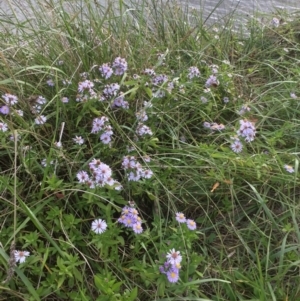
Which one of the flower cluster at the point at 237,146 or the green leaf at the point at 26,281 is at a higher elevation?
the green leaf at the point at 26,281

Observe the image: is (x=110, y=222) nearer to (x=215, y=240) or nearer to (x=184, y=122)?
(x=215, y=240)

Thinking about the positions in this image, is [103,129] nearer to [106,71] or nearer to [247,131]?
[106,71]

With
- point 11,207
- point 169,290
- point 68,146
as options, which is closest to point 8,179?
point 11,207

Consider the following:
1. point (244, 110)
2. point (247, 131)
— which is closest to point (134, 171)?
point (247, 131)

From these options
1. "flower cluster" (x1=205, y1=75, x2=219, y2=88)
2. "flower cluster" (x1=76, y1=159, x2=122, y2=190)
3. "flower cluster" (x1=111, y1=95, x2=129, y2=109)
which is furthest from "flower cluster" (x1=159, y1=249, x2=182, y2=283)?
"flower cluster" (x1=205, y1=75, x2=219, y2=88)

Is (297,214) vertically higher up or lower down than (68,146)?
lower down

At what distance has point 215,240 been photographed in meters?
1.61

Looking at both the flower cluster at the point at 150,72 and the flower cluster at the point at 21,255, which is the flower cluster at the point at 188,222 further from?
the flower cluster at the point at 150,72

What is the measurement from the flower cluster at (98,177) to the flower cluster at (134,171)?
8 centimetres

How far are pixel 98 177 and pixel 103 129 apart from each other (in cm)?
26

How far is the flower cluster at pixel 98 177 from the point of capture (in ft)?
4.64

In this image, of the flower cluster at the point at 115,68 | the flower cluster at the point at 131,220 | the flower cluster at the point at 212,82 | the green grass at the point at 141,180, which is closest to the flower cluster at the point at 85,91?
the green grass at the point at 141,180

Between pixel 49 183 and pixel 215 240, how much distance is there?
0.58 metres

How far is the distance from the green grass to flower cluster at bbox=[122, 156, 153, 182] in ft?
0.10
